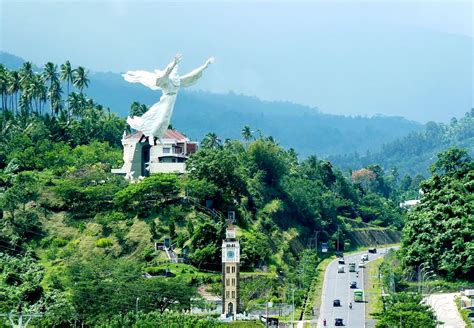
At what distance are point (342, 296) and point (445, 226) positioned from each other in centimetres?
715

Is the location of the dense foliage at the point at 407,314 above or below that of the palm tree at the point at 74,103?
below

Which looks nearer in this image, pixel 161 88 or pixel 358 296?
pixel 358 296

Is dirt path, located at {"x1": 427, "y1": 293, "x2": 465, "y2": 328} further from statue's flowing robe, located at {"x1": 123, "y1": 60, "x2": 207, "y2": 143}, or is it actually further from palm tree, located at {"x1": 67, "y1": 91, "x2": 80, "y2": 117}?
palm tree, located at {"x1": 67, "y1": 91, "x2": 80, "y2": 117}

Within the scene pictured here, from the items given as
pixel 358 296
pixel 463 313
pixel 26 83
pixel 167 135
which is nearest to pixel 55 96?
→ pixel 26 83

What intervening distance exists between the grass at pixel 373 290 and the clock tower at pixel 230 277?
6.77 m

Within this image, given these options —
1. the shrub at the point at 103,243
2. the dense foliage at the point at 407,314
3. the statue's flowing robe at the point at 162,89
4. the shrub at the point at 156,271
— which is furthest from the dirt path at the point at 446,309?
the statue's flowing robe at the point at 162,89

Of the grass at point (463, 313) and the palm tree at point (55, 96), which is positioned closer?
the grass at point (463, 313)

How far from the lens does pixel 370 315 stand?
66125mm

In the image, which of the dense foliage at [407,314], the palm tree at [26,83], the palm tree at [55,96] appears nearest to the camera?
the dense foliage at [407,314]

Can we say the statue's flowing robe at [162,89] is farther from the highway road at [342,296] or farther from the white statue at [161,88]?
the highway road at [342,296]

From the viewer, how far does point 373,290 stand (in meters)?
74.9

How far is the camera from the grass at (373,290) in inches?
2682

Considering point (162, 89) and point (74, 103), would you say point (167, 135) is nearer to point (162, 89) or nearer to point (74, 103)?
point (162, 89)

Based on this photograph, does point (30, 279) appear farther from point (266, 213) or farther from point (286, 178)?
point (286, 178)
